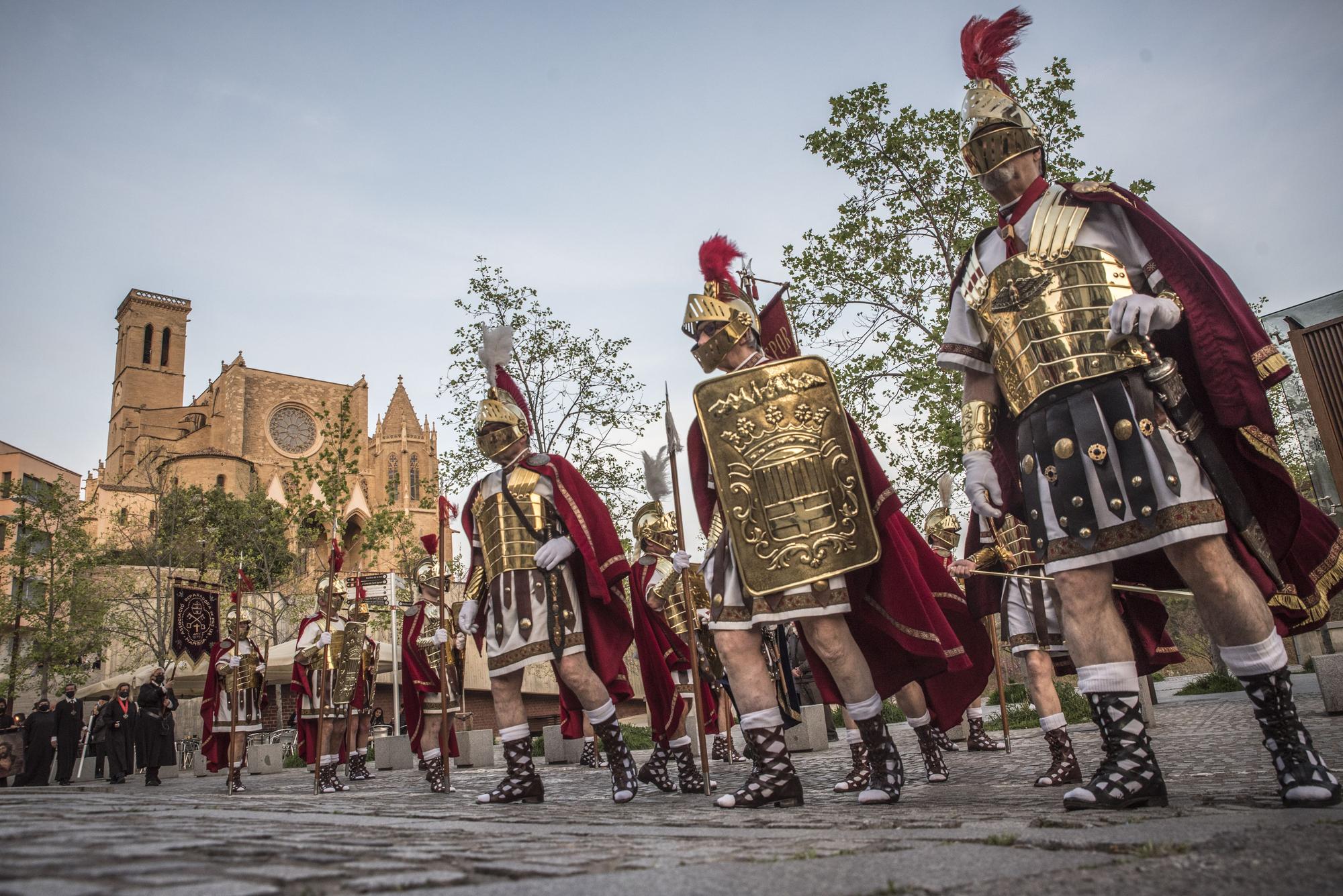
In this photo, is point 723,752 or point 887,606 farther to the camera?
point 723,752

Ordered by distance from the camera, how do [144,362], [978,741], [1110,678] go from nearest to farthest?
[1110,678] < [978,741] < [144,362]

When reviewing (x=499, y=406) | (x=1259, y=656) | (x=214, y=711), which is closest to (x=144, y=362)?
(x=214, y=711)

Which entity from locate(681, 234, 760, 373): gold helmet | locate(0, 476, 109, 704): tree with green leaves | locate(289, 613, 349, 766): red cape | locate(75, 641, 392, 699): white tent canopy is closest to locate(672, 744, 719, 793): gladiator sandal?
locate(681, 234, 760, 373): gold helmet

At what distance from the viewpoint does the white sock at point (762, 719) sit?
418cm

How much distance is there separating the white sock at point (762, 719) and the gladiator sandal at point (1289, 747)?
186cm

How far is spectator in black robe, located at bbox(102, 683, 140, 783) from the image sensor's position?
15.2 m

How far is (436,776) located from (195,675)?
1671 centimetres

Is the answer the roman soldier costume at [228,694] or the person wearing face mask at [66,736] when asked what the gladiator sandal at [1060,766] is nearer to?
the roman soldier costume at [228,694]

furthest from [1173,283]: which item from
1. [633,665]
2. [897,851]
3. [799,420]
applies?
[633,665]

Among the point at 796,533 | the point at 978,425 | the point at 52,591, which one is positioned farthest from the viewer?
the point at 52,591

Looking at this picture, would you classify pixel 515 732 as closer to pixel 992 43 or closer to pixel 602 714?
pixel 602 714

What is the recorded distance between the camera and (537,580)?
5707 mm

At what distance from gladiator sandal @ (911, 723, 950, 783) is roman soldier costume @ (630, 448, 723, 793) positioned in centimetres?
138

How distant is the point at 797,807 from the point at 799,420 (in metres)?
1.69
